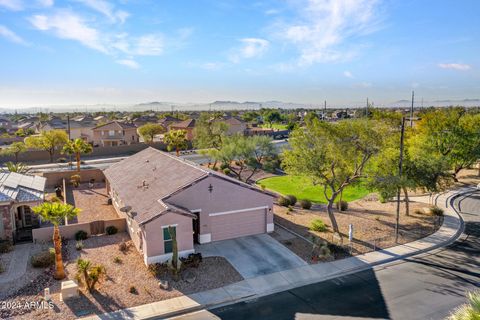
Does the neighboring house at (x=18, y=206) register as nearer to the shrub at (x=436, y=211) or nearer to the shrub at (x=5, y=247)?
the shrub at (x=5, y=247)

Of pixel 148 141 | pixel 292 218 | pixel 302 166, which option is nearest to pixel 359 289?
pixel 302 166

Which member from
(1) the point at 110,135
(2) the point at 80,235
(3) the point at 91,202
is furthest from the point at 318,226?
(1) the point at 110,135

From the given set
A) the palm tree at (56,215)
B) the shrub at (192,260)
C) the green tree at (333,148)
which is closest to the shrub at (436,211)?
the green tree at (333,148)

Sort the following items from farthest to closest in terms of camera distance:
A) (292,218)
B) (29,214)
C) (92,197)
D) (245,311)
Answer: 1. (92,197)
2. (292,218)
3. (29,214)
4. (245,311)

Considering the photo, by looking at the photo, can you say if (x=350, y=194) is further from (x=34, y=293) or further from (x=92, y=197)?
(x=34, y=293)

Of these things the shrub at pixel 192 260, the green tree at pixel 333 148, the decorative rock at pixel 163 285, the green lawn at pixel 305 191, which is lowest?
the green lawn at pixel 305 191

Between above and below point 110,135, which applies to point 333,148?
above

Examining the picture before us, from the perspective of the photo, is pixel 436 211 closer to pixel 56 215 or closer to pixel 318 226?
pixel 318 226
